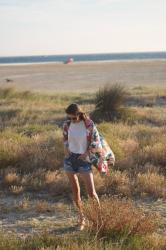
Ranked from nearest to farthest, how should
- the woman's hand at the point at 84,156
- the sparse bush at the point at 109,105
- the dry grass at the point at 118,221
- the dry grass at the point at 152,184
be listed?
the dry grass at the point at 118,221 < the woman's hand at the point at 84,156 < the dry grass at the point at 152,184 < the sparse bush at the point at 109,105

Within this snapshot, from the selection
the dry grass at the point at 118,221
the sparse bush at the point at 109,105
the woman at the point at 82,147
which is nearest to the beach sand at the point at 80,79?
the sparse bush at the point at 109,105

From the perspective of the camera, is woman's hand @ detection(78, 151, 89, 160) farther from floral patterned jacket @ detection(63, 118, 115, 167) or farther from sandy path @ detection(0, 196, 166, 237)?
sandy path @ detection(0, 196, 166, 237)

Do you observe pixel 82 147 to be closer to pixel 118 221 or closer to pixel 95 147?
pixel 95 147

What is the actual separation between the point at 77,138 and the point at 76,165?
340mm

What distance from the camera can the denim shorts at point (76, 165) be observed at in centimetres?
728

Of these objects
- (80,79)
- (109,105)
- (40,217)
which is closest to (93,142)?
(40,217)

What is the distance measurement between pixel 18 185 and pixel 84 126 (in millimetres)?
2619

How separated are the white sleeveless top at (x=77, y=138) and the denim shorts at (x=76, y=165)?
80mm

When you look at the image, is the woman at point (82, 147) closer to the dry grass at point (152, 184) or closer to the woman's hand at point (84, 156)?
the woman's hand at point (84, 156)

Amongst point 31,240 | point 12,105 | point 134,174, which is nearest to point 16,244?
point 31,240

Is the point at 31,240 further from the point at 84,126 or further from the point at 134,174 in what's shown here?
the point at 134,174

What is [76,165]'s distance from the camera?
732 cm

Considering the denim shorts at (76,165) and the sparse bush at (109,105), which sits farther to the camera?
the sparse bush at (109,105)

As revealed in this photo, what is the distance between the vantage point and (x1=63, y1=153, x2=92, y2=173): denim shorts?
7.28 metres
